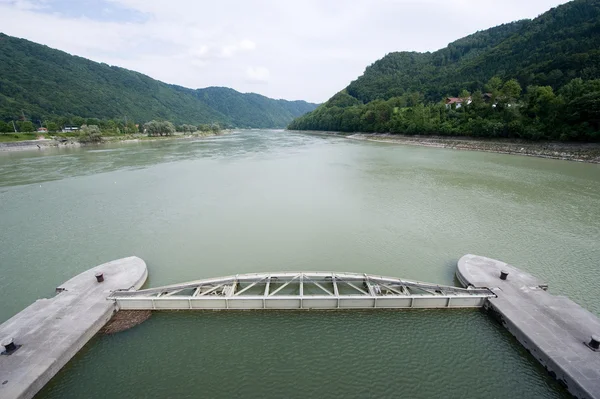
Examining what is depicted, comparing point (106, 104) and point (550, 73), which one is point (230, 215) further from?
point (106, 104)

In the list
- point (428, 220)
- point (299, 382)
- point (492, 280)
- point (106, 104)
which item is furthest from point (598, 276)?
point (106, 104)

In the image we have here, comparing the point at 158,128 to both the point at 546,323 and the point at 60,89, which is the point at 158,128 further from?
the point at 546,323

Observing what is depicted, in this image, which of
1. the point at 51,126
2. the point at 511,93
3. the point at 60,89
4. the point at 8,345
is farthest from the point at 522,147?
the point at 60,89

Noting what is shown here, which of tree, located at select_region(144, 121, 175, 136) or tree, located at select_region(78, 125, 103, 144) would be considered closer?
tree, located at select_region(78, 125, 103, 144)

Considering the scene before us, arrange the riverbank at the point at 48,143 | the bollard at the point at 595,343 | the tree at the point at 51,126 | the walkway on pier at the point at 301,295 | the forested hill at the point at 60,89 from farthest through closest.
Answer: the forested hill at the point at 60,89 < the tree at the point at 51,126 < the riverbank at the point at 48,143 < the walkway on pier at the point at 301,295 < the bollard at the point at 595,343

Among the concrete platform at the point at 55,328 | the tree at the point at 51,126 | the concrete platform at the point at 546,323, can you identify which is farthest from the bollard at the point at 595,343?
the tree at the point at 51,126

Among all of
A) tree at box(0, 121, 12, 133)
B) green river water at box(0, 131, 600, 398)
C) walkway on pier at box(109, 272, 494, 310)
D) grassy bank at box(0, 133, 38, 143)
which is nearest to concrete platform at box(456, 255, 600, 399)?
green river water at box(0, 131, 600, 398)

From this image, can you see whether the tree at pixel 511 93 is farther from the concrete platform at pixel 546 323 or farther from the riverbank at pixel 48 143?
the riverbank at pixel 48 143

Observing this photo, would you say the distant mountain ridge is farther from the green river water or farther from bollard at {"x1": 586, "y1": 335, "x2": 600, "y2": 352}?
bollard at {"x1": 586, "y1": 335, "x2": 600, "y2": 352}
